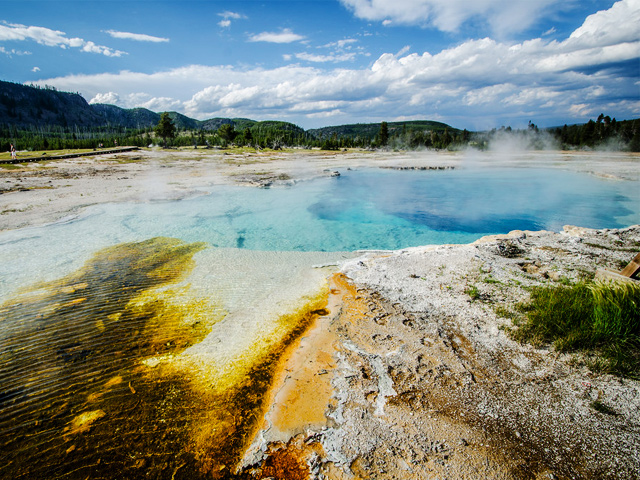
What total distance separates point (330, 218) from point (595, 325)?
1185 centimetres

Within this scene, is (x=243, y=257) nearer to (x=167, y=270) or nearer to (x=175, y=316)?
(x=167, y=270)

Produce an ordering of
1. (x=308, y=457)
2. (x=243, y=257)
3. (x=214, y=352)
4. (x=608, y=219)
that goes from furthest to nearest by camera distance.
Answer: (x=608, y=219) < (x=243, y=257) < (x=214, y=352) < (x=308, y=457)

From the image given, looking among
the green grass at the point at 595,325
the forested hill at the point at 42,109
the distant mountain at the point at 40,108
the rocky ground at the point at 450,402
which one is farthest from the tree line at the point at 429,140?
the green grass at the point at 595,325

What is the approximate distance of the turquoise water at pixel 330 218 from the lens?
10523mm

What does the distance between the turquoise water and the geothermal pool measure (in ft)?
0.37

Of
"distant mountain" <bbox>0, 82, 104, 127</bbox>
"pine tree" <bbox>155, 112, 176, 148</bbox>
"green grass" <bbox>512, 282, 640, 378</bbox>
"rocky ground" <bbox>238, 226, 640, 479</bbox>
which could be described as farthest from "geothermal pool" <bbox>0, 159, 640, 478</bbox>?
"distant mountain" <bbox>0, 82, 104, 127</bbox>

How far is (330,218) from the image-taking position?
15648 mm

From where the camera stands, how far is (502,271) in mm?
7391

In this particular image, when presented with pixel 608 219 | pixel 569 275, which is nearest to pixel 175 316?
pixel 569 275

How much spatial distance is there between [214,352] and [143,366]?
3.43ft

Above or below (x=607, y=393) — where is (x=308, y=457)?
below

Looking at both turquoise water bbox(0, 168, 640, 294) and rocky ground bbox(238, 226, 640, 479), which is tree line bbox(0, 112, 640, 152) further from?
rocky ground bbox(238, 226, 640, 479)

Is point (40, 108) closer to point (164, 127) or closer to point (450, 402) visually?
point (164, 127)

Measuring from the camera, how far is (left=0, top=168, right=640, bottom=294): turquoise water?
414 inches
